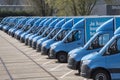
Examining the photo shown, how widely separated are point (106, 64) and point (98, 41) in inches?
110

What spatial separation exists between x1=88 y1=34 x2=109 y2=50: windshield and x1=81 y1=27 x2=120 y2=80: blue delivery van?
2.04m

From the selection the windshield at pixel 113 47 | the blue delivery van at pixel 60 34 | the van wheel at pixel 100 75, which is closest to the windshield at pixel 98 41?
the windshield at pixel 113 47

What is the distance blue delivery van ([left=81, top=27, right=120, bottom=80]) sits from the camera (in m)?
14.9

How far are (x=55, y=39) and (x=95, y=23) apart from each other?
405 centimetres

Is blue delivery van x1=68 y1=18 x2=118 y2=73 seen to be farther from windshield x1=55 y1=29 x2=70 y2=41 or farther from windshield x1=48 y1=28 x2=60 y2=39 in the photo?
windshield x1=48 y1=28 x2=60 y2=39

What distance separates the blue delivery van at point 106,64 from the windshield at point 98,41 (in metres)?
2.04

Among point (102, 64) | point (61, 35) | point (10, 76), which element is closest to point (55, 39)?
point (61, 35)

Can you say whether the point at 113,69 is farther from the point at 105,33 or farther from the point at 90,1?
the point at 90,1

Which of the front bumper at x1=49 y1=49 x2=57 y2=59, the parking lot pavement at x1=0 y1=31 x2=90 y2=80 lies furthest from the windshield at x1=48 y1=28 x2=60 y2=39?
the front bumper at x1=49 y1=49 x2=57 y2=59

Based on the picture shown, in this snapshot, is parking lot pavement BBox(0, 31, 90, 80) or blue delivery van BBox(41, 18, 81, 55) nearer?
parking lot pavement BBox(0, 31, 90, 80)

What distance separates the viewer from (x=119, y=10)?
4634 cm

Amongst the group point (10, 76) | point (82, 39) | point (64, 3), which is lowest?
point (10, 76)

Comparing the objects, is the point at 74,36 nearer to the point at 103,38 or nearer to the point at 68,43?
the point at 68,43

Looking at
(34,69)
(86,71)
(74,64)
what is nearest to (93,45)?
(74,64)
